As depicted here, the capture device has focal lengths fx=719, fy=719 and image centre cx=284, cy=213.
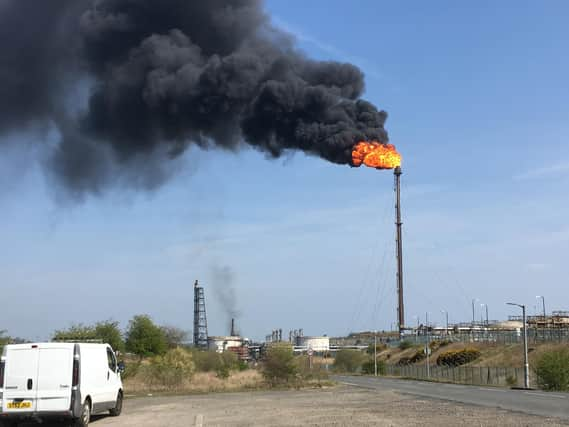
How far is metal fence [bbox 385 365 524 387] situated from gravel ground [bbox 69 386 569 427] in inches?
1419

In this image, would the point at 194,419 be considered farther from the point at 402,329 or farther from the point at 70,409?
the point at 402,329

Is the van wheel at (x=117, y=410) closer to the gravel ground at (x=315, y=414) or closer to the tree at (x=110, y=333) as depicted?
the gravel ground at (x=315, y=414)

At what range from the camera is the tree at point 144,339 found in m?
69.0

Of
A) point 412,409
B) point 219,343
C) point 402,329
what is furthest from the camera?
point 219,343

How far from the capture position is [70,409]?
67.4 ft

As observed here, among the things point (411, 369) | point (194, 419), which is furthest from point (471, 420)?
point (411, 369)

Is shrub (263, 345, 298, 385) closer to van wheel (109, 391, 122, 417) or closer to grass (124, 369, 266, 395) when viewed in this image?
grass (124, 369, 266, 395)

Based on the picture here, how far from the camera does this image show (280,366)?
49.6 meters

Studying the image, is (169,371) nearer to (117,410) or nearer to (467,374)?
(117,410)

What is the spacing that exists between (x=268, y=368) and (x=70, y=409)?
30241 mm

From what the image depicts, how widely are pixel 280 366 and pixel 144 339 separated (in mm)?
24117

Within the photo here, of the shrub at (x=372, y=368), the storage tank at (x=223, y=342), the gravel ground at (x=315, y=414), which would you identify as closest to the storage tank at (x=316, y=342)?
the storage tank at (x=223, y=342)

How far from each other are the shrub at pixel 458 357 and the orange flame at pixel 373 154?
51663 mm

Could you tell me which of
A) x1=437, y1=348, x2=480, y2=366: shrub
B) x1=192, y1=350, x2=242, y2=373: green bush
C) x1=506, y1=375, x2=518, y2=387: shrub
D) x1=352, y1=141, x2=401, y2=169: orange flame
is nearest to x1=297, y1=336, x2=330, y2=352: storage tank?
x1=437, y1=348, x2=480, y2=366: shrub
